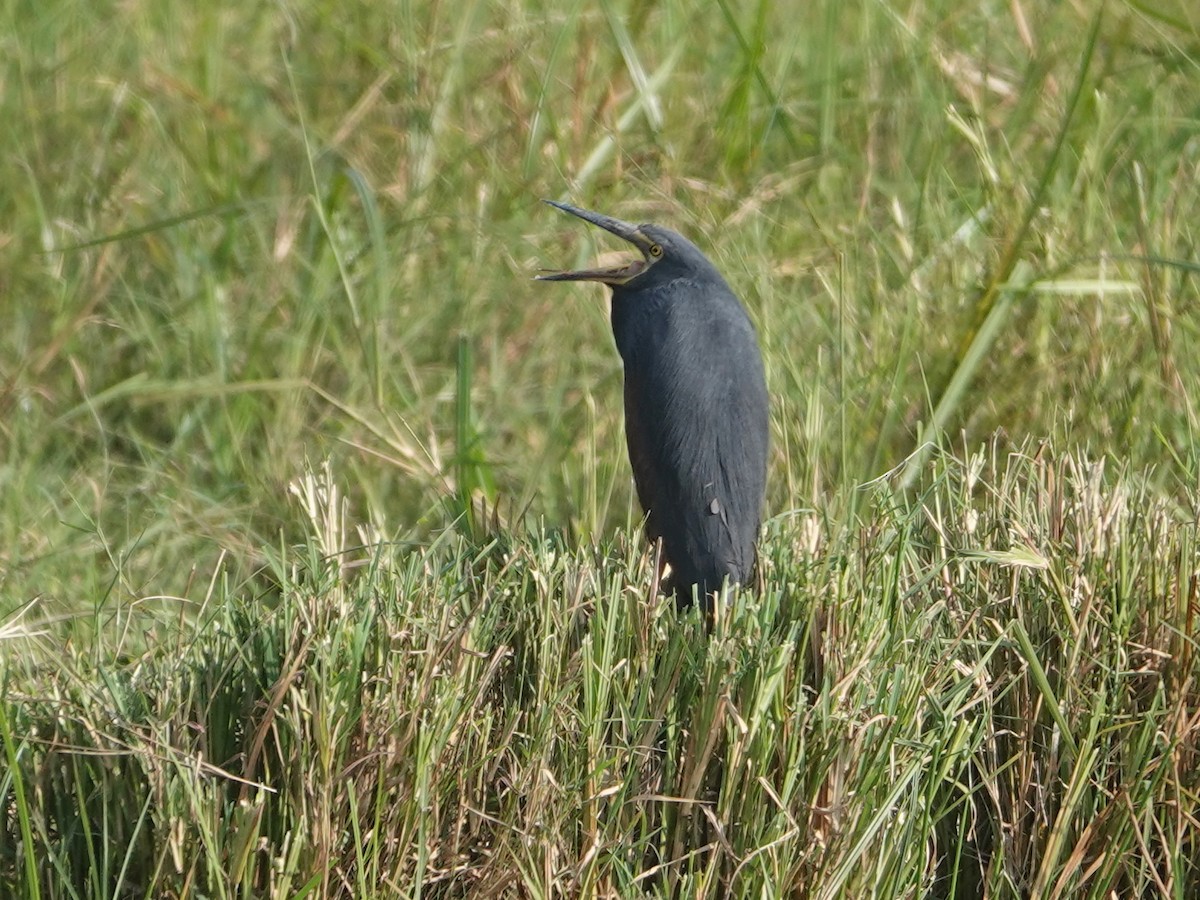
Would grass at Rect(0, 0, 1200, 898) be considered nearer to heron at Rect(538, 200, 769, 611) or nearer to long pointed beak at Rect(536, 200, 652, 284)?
heron at Rect(538, 200, 769, 611)

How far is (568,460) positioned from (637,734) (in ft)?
5.28

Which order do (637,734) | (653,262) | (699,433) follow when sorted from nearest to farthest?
(637,734)
(699,433)
(653,262)

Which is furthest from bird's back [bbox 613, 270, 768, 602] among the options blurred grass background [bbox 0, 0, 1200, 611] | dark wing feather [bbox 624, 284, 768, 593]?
blurred grass background [bbox 0, 0, 1200, 611]

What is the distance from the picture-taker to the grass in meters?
2.02

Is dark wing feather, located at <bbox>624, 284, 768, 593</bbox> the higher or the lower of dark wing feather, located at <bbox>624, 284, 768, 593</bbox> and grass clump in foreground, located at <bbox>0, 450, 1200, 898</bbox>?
the higher

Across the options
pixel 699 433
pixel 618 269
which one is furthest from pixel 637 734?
pixel 618 269

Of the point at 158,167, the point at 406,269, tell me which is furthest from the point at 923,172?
the point at 158,167

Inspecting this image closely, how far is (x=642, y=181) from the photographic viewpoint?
380cm

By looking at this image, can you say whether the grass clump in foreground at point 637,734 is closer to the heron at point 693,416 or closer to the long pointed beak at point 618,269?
the heron at point 693,416

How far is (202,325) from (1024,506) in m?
2.39

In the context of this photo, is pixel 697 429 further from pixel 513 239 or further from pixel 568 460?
pixel 513 239

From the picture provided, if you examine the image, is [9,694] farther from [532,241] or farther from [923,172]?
[923,172]

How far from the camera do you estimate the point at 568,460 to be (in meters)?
3.67

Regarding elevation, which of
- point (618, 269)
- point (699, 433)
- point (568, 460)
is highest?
point (618, 269)
